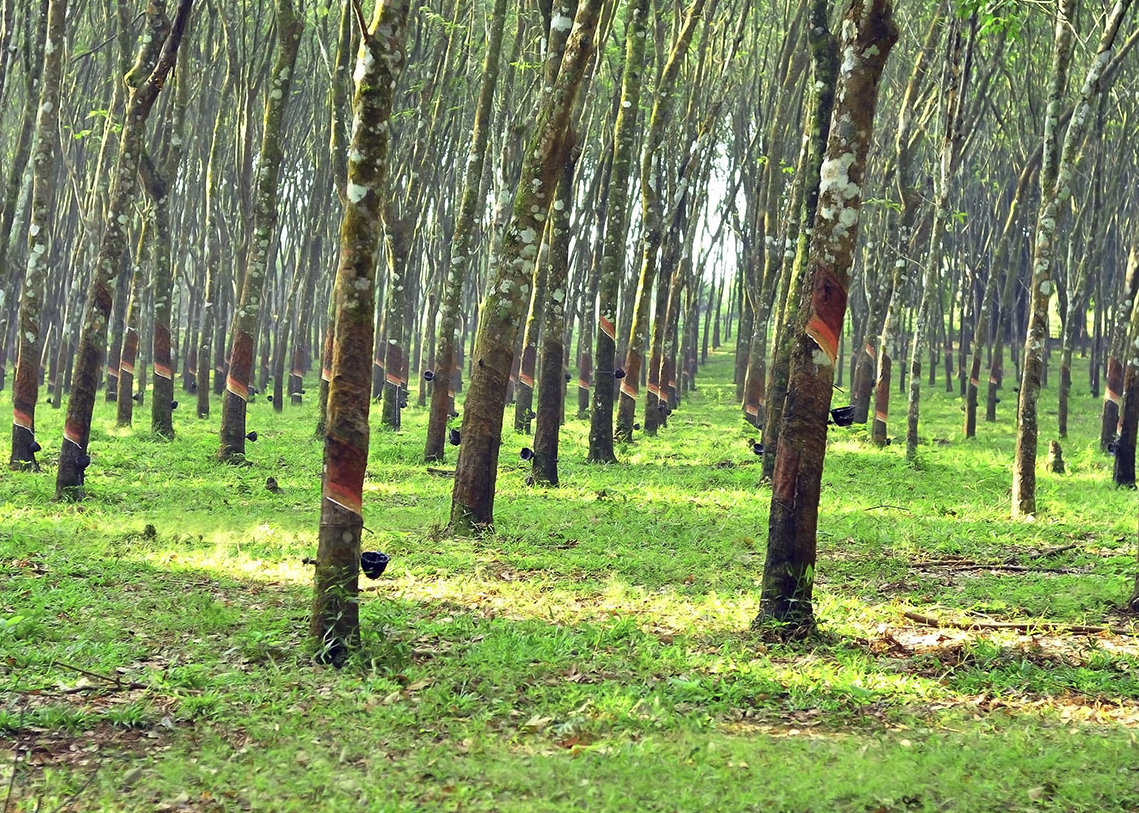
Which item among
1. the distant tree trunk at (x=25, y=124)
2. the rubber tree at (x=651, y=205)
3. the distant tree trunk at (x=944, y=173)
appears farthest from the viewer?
the rubber tree at (x=651, y=205)

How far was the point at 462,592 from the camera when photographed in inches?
328

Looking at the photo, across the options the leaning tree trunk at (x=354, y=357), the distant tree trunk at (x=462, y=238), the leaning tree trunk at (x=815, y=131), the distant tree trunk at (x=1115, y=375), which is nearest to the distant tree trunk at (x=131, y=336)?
the distant tree trunk at (x=462, y=238)

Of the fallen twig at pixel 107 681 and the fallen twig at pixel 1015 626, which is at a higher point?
the fallen twig at pixel 1015 626

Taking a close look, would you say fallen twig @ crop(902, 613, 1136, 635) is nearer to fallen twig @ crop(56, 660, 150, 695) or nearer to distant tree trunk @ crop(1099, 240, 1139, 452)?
fallen twig @ crop(56, 660, 150, 695)

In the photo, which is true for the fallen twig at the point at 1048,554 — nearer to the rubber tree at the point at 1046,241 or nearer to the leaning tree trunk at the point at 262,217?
the rubber tree at the point at 1046,241

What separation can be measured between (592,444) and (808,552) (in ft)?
31.1

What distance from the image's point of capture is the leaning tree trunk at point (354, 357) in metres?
6.36

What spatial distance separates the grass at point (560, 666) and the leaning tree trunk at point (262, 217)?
2.96 m

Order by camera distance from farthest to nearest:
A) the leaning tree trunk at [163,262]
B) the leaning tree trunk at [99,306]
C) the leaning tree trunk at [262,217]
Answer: the leaning tree trunk at [163,262]
the leaning tree trunk at [262,217]
the leaning tree trunk at [99,306]

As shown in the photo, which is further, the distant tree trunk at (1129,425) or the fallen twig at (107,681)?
the distant tree trunk at (1129,425)

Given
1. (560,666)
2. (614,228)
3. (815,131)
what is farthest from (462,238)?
(560,666)

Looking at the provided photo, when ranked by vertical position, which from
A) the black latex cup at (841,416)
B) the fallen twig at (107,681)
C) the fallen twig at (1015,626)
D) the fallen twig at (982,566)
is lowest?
the fallen twig at (107,681)

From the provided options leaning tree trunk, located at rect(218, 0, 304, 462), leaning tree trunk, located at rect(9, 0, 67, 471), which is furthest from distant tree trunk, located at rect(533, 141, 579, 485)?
leaning tree trunk, located at rect(9, 0, 67, 471)

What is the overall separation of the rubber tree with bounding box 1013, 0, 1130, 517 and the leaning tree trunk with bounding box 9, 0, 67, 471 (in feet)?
38.3
